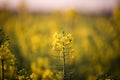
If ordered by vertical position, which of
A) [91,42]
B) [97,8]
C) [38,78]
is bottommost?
[38,78]

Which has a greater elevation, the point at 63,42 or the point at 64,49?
the point at 63,42

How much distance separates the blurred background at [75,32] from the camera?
1022cm

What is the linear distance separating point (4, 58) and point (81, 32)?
3116 mm

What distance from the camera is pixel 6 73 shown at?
8656 mm

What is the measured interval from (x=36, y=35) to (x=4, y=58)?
3.58 meters

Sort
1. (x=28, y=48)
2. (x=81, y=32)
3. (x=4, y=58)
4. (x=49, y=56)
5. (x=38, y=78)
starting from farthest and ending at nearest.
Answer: (x=28, y=48)
(x=81, y=32)
(x=49, y=56)
(x=38, y=78)
(x=4, y=58)

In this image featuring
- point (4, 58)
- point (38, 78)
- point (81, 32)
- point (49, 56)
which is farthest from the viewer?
point (81, 32)

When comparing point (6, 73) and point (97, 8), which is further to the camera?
point (97, 8)

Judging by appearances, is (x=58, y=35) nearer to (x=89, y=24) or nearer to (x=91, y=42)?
(x=89, y=24)

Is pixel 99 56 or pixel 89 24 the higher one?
pixel 89 24

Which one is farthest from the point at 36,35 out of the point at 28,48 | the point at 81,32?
the point at 81,32

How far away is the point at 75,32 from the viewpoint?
10500 mm

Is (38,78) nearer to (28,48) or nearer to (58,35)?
(58,35)

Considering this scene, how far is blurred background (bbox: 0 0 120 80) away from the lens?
10.2 metres
